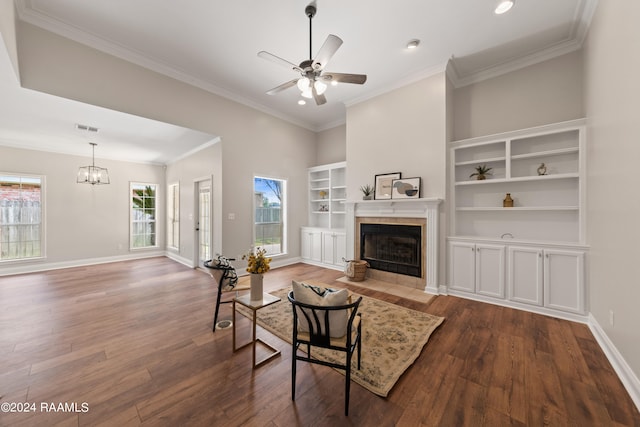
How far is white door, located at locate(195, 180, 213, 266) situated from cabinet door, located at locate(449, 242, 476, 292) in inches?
185

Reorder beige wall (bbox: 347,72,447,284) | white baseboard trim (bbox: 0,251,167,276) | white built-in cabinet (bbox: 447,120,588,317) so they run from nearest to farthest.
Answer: white built-in cabinet (bbox: 447,120,588,317) → beige wall (bbox: 347,72,447,284) → white baseboard trim (bbox: 0,251,167,276)

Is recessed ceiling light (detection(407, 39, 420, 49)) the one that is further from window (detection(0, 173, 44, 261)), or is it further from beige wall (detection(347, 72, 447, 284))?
window (detection(0, 173, 44, 261))

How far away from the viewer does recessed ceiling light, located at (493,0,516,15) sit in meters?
2.62

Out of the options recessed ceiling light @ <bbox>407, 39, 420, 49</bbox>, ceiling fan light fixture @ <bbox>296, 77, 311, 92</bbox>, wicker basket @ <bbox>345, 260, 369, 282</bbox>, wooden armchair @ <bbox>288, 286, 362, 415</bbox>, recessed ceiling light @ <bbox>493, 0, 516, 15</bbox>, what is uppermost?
recessed ceiling light @ <bbox>407, 39, 420, 49</bbox>

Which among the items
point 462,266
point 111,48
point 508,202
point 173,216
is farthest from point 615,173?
point 173,216

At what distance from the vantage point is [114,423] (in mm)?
1526

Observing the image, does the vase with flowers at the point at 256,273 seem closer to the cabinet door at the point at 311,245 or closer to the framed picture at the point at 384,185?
the framed picture at the point at 384,185

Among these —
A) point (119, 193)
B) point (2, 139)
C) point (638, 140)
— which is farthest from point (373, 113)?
point (2, 139)

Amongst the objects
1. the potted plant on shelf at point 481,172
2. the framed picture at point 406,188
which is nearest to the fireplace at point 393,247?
the framed picture at point 406,188

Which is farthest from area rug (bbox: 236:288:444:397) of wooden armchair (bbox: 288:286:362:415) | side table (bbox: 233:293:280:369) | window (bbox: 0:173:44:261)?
Result: window (bbox: 0:173:44:261)

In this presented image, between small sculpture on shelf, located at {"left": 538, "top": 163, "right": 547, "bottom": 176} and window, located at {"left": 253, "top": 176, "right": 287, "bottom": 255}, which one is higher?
small sculpture on shelf, located at {"left": 538, "top": 163, "right": 547, "bottom": 176}

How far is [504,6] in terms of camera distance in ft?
8.75

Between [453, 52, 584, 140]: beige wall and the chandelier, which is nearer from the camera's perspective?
[453, 52, 584, 140]: beige wall

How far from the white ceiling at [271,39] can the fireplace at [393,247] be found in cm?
262
